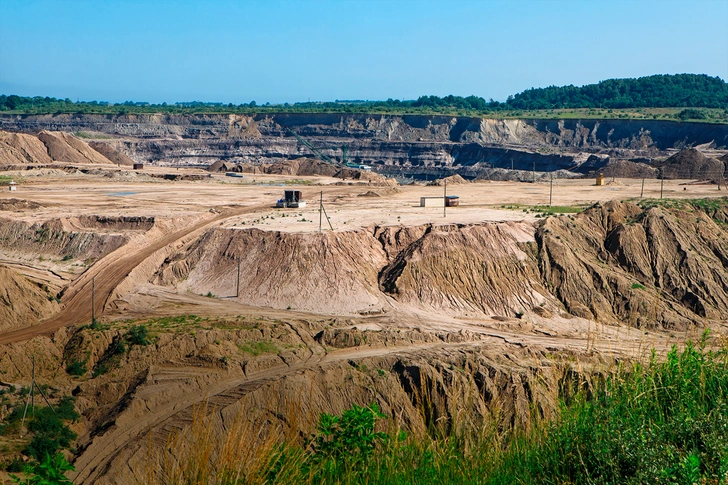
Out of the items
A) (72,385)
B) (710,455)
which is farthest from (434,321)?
(710,455)

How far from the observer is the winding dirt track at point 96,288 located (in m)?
37.4

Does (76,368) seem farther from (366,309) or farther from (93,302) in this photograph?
(366,309)

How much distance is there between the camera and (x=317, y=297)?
1708 inches

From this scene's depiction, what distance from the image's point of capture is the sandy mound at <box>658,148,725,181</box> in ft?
298

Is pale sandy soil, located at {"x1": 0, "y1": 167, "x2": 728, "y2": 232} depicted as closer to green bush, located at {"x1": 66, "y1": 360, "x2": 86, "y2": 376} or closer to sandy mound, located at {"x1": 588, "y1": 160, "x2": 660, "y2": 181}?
sandy mound, located at {"x1": 588, "y1": 160, "x2": 660, "y2": 181}

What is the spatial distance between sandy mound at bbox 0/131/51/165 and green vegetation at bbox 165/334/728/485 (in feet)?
346

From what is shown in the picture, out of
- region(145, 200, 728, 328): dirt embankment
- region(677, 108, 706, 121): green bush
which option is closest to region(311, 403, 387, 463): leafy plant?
region(145, 200, 728, 328): dirt embankment

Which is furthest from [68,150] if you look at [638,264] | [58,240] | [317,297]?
[638,264]

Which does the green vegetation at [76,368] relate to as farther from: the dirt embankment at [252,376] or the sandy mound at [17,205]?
the sandy mound at [17,205]

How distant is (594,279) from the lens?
46281 millimetres

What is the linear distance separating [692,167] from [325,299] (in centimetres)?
6479

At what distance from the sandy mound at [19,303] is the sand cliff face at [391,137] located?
303 feet

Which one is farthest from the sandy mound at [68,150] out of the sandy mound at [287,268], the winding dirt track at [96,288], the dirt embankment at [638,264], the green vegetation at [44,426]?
the green vegetation at [44,426]

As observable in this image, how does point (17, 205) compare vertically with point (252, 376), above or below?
above
